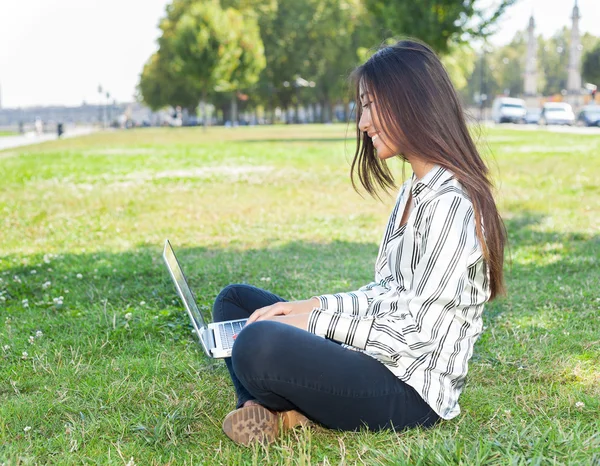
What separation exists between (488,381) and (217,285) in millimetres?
2867

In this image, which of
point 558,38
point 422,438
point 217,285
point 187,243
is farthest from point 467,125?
point 558,38

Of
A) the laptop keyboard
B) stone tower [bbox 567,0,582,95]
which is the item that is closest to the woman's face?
the laptop keyboard

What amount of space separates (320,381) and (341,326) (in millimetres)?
223

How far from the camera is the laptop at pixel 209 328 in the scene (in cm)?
336

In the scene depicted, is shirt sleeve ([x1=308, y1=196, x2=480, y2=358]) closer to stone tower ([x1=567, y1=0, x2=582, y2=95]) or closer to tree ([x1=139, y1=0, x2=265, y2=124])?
tree ([x1=139, y1=0, x2=265, y2=124])

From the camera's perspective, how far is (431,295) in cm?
286

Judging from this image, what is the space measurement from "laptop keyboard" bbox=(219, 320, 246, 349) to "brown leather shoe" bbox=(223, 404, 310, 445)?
305 mm

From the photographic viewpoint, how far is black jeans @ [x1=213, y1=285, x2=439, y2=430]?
2.98 m

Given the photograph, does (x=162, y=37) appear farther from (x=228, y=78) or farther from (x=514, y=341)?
(x=514, y=341)

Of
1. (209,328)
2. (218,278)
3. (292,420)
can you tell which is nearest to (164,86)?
(218,278)

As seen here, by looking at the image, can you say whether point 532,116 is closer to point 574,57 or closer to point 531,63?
point 574,57

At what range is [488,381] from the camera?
4164mm

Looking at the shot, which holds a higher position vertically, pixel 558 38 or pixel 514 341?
pixel 558 38

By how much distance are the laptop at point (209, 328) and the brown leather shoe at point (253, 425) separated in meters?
0.25
